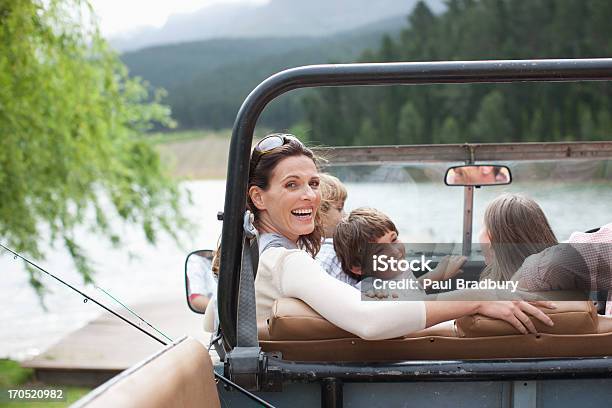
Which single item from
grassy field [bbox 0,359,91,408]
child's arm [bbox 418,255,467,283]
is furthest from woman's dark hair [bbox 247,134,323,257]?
grassy field [bbox 0,359,91,408]

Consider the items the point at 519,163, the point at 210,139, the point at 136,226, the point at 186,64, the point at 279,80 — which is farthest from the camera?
the point at 186,64

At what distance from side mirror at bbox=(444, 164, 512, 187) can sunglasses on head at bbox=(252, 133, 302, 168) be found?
4.03 ft

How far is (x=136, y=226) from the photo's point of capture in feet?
28.1

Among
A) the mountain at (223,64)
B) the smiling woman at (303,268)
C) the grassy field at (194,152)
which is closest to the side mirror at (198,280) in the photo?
the grassy field at (194,152)

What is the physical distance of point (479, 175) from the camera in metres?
3.16

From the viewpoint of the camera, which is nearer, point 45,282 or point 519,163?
point 519,163

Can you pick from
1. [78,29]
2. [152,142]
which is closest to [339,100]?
[152,142]

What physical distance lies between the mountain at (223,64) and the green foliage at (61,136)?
17.9 m

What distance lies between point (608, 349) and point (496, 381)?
0.91 feet

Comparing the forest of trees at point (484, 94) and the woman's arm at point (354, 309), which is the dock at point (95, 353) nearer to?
the woman's arm at point (354, 309)

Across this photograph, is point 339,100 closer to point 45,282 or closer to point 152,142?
point 152,142

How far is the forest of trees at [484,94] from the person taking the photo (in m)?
26.5

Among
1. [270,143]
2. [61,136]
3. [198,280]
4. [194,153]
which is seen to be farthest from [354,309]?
[194,153]

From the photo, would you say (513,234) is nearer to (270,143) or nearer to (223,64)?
(270,143)
